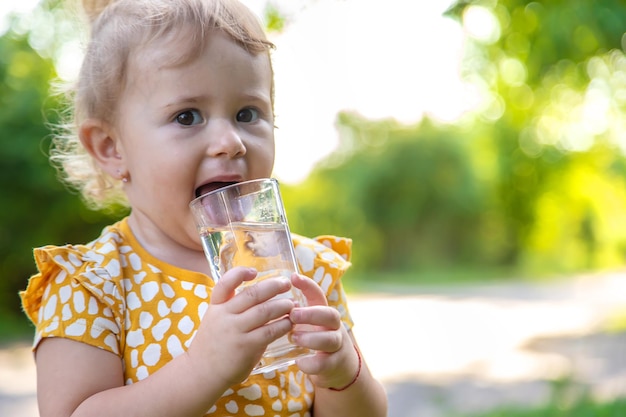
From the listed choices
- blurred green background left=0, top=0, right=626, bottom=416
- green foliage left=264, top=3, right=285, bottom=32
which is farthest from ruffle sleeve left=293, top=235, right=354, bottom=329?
blurred green background left=0, top=0, right=626, bottom=416

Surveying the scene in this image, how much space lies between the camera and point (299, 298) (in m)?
1.11

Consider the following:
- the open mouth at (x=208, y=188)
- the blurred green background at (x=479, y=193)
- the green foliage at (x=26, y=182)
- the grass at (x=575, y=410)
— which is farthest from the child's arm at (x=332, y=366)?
the blurred green background at (x=479, y=193)

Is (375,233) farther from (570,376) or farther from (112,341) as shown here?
(112,341)

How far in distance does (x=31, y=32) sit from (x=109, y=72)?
14.3 ft

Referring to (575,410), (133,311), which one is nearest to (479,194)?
(575,410)

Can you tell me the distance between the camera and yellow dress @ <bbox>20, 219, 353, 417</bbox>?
1.23m

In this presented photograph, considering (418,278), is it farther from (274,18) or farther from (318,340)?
(318,340)

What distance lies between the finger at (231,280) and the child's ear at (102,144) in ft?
1.36

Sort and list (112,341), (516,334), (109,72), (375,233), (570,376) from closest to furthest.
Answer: (112,341) → (109,72) → (570,376) → (516,334) → (375,233)

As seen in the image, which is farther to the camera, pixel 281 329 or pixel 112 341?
pixel 112 341

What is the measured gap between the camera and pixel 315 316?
1081 millimetres

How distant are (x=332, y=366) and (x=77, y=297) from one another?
16.7 inches

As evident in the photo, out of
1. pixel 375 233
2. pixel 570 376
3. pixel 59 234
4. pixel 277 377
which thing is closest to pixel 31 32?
pixel 59 234

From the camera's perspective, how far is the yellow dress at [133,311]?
48.4 inches
